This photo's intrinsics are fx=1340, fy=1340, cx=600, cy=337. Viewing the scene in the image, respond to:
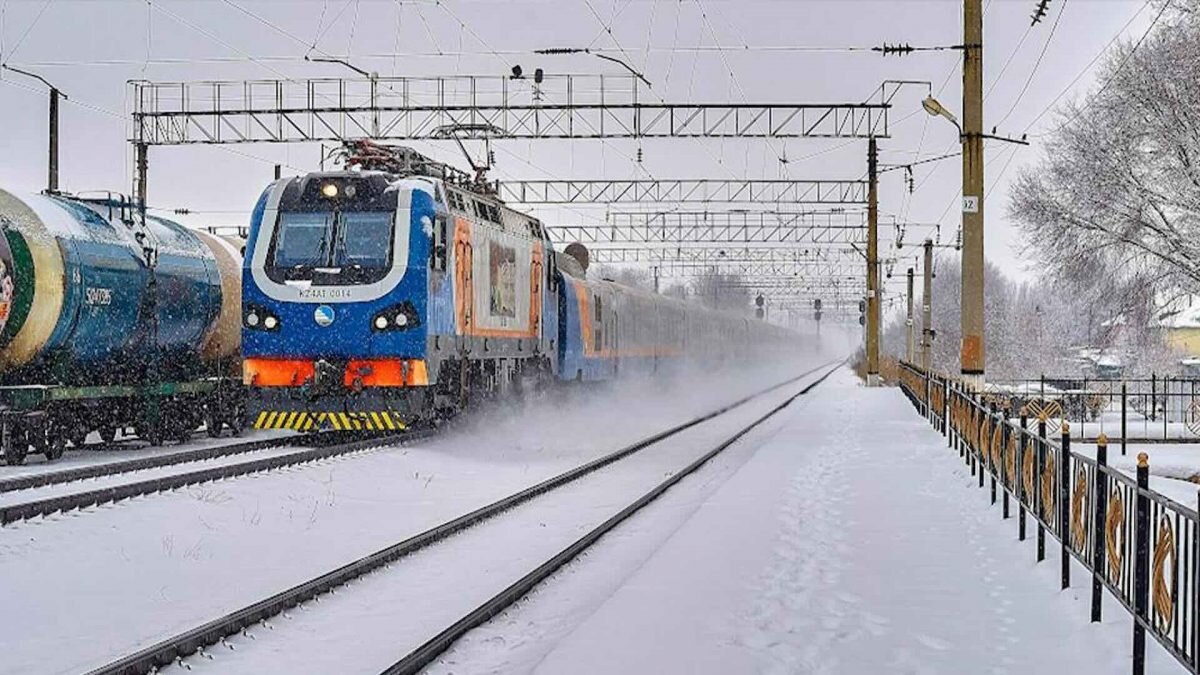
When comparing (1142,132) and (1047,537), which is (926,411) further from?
(1047,537)

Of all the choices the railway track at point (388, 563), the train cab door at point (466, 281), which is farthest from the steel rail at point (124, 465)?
the railway track at point (388, 563)

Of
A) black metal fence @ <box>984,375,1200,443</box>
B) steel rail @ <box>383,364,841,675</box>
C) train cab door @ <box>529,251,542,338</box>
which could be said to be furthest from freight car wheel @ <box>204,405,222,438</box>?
black metal fence @ <box>984,375,1200,443</box>

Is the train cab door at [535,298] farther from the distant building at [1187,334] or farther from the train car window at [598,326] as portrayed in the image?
the distant building at [1187,334]

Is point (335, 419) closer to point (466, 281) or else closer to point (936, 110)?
point (466, 281)

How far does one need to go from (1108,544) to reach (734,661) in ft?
7.69

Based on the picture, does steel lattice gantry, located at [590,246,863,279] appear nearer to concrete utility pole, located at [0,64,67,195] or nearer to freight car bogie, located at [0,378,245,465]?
concrete utility pole, located at [0,64,67,195]

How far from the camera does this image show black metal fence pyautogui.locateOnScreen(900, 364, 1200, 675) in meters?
6.16

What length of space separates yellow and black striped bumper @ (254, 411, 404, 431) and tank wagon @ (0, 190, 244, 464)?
2.32 m

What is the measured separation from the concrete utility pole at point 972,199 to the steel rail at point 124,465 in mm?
10342

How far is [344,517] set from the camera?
1254 cm

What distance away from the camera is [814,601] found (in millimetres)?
8672

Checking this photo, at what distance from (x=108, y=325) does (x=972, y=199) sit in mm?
13065

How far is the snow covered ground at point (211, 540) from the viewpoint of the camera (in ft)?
26.2

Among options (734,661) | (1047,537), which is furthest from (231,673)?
(1047,537)
